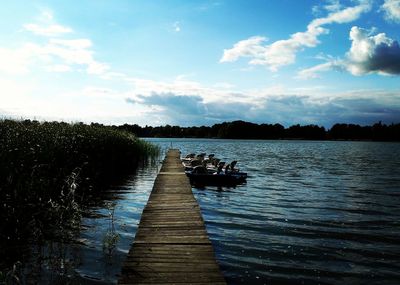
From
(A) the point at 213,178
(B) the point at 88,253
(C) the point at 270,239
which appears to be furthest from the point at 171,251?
(A) the point at 213,178

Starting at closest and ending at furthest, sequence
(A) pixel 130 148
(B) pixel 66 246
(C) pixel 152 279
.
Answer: (C) pixel 152 279 → (B) pixel 66 246 → (A) pixel 130 148

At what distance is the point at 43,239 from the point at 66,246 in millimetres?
721

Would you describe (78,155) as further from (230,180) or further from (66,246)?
(230,180)

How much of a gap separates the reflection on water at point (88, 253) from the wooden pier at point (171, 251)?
26.7 inches

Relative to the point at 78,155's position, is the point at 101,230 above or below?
below

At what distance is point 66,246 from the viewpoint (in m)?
9.64

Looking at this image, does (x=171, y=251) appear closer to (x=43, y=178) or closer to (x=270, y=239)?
(x=270, y=239)

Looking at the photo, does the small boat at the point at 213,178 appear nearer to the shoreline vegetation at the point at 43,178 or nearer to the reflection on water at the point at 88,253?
the shoreline vegetation at the point at 43,178

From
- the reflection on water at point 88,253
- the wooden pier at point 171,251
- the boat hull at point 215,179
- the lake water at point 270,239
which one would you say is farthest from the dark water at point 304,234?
the reflection on water at point 88,253

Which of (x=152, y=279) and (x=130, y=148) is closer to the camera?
(x=152, y=279)

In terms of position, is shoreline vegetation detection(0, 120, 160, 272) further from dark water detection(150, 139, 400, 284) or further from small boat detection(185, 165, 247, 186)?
small boat detection(185, 165, 247, 186)

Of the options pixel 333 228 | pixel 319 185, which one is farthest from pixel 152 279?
pixel 319 185

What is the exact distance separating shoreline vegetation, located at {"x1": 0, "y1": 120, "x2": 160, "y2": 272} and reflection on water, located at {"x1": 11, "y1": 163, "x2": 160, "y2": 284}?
17.3 inches

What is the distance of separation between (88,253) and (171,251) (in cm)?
236
